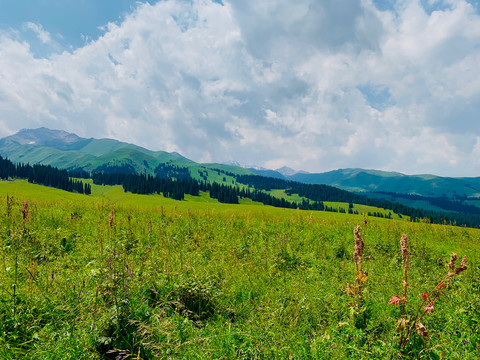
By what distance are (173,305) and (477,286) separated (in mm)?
7924

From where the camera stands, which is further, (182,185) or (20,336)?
(182,185)

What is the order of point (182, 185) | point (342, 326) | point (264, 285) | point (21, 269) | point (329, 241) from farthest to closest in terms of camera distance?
point (182, 185) < point (329, 241) < point (264, 285) < point (21, 269) < point (342, 326)

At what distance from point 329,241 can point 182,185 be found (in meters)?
170

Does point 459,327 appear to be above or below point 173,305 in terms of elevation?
above

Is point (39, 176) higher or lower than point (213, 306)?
lower

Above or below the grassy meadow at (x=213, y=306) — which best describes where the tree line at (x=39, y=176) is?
below

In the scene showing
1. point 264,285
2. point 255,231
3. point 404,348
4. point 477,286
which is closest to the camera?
point 404,348

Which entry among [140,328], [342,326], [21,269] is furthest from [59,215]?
[342,326]

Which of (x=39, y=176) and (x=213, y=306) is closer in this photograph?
(x=213, y=306)

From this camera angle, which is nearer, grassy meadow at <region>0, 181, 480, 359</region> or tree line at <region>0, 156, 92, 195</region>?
grassy meadow at <region>0, 181, 480, 359</region>

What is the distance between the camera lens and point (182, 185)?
572 ft

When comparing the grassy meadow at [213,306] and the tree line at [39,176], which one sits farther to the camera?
the tree line at [39,176]

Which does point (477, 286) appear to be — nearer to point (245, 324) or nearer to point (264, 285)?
point (264, 285)

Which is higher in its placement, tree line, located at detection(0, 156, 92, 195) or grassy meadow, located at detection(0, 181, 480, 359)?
grassy meadow, located at detection(0, 181, 480, 359)
